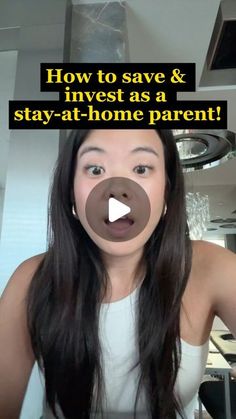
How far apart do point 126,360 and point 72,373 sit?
0.08 meters

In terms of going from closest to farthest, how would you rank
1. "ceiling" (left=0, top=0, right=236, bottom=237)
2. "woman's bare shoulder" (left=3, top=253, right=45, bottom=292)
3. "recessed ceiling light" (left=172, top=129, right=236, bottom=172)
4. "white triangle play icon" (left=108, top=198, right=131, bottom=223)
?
"white triangle play icon" (left=108, top=198, right=131, bottom=223) < "woman's bare shoulder" (left=3, top=253, right=45, bottom=292) < "ceiling" (left=0, top=0, right=236, bottom=237) < "recessed ceiling light" (left=172, top=129, right=236, bottom=172)

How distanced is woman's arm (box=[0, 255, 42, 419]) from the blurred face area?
0.16 metres

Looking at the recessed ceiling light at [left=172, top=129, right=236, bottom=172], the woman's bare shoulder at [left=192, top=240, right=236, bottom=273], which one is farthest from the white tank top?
the recessed ceiling light at [left=172, top=129, right=236, bottom=172]

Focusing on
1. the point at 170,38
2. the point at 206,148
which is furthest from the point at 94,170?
the point at 206,148

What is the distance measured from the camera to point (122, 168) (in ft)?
1.22

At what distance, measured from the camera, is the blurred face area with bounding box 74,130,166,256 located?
14.7 inches

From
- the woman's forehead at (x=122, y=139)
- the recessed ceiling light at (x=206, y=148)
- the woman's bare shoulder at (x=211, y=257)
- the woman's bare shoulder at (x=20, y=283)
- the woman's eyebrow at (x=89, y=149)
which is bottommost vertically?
the woman's bare shoulder at (x=20, y=283)

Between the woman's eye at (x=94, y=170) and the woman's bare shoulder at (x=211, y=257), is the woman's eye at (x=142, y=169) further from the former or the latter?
the woman's bare shoulder at (x=211, y=257)

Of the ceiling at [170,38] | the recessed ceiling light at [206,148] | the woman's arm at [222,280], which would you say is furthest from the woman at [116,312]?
the recessed ceiling light at [206,148]

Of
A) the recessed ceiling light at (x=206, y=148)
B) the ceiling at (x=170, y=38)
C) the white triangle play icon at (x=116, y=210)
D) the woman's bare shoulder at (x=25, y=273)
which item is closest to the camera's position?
the white triangle play icon at (x=116, y=210)

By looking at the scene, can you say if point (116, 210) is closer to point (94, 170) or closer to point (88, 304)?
point (94, 170)

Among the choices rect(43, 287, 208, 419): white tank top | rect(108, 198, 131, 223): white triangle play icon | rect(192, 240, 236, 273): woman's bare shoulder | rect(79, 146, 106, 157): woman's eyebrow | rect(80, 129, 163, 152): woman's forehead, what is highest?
rect(80, 129, 163, 152): woman's forehead
